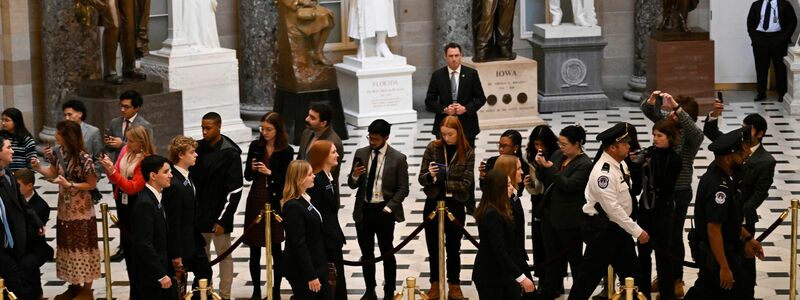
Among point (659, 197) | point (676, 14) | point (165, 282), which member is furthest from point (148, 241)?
point (676, 14)

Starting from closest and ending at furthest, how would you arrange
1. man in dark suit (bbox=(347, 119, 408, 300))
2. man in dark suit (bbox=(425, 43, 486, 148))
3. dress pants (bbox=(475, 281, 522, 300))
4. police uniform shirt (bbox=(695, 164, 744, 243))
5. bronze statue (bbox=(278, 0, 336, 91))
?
dress pants (bbox=(475, 281, 522, 300))
police uniform shirt (bbox=(695, 164, 744, 243))
man in dark suit (bbox=(347, 119, 408, 300))
man in dark suit (bbox=(425, 43, 486, 148))
bronze statue (bbox=(278, 0, 336, 91))

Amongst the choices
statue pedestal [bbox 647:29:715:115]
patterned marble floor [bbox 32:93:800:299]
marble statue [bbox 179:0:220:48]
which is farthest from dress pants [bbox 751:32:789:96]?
marble statue [bbox 179:0:220:48]

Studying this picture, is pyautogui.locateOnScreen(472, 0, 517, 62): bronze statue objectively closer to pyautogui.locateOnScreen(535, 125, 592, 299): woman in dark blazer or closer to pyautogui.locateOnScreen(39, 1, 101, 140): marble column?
pyautogui.locateOnScreen(39, 1, 101, 140): marble column

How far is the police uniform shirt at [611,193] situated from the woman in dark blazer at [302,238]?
1856 millimetres

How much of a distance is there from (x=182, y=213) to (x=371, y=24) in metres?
9.81

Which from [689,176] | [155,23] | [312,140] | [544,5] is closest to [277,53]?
[155,23]

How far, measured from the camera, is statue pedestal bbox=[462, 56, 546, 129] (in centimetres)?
2006

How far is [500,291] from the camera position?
1024 cm

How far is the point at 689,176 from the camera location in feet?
37.6

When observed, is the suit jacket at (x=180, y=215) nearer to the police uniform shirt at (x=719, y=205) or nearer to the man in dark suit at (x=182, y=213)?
the man in dark suit at (x=182, y=213)

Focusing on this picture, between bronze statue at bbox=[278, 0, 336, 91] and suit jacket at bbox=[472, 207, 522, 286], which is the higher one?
bronze statue at bbox=[278, 0, 336, 91]

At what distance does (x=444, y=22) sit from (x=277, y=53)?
2.76 m

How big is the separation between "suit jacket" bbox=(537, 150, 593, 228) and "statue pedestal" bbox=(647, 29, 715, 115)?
9.81 metres

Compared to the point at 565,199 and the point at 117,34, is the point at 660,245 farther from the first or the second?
the point at 117,34
